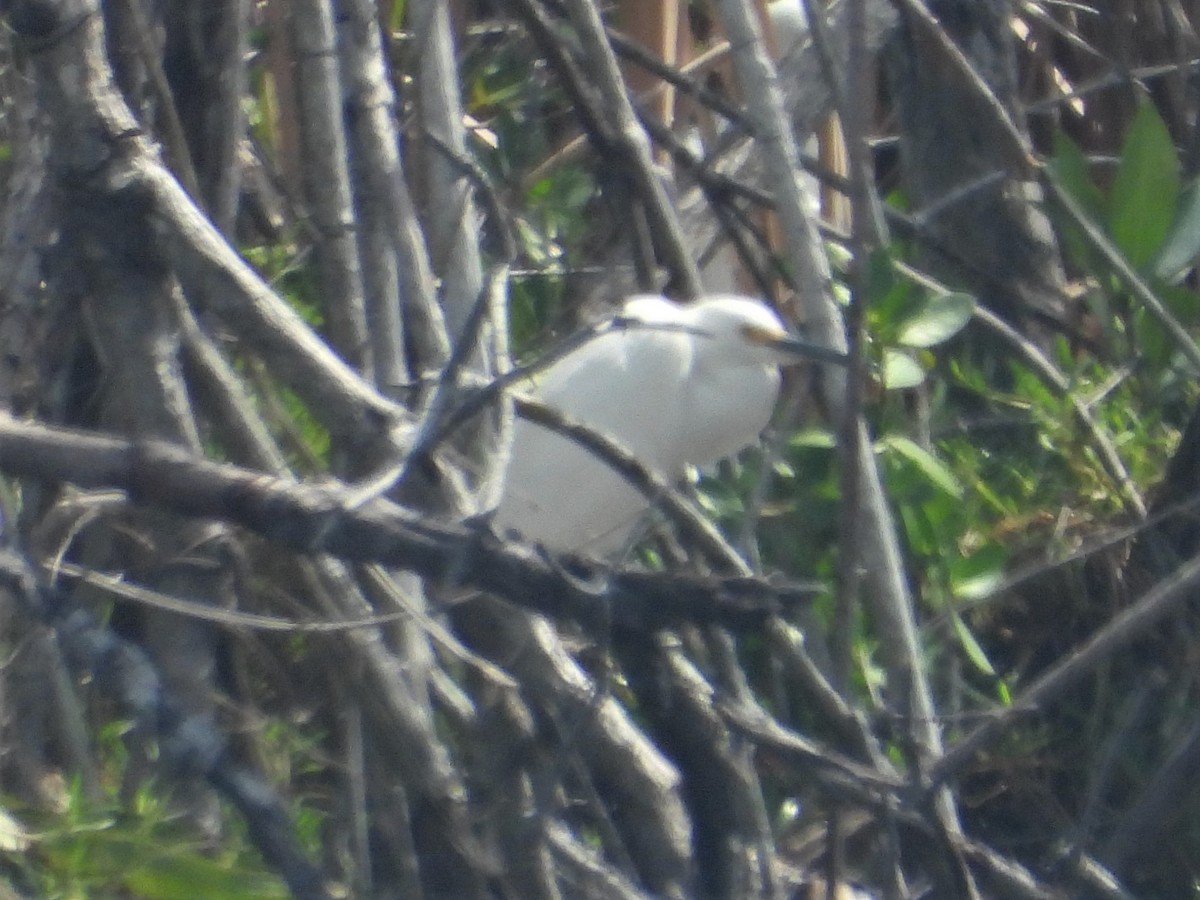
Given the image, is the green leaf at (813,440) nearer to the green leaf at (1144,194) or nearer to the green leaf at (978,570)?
the green leaf at (978,570)

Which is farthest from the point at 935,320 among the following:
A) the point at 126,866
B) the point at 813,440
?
the point at 126,866

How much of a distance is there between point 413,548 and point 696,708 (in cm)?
66

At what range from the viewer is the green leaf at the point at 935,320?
1668 mm

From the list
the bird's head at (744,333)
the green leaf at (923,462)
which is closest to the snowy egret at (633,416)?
the bird's head at (744,333)

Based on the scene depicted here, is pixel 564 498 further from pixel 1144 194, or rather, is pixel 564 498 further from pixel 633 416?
pixel 1144 194

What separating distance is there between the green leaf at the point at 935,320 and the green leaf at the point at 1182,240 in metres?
0.41

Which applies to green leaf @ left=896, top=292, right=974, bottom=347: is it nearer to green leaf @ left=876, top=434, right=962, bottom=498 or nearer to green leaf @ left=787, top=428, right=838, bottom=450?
green leaf @ left=876, top=434, right=962, bottom=498

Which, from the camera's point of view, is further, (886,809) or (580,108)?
(580,108)

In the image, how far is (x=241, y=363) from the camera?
5.26 feet

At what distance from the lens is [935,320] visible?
5.50ft

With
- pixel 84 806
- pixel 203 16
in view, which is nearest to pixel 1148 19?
pixel 203 16

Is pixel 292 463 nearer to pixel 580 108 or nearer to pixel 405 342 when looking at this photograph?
pixel 405 342

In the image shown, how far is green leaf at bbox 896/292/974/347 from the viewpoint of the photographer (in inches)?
65.7

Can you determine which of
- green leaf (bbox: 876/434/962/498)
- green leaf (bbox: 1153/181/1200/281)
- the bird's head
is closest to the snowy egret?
the bird's head
